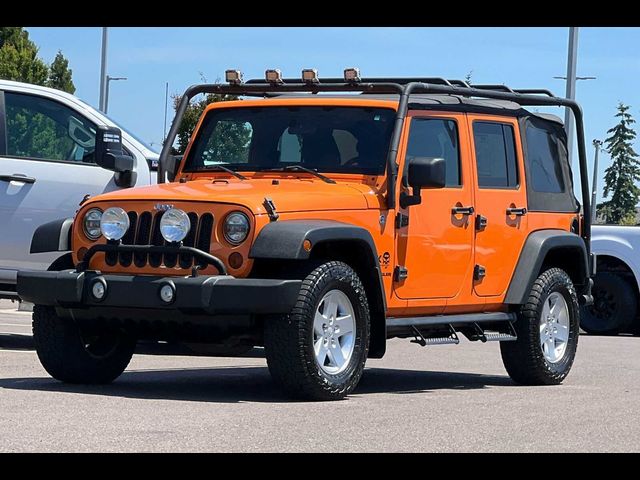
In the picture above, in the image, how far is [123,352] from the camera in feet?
34.0

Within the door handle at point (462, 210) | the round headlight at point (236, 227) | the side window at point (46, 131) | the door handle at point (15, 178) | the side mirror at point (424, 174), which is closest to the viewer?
the round headlight at point (236, 227)

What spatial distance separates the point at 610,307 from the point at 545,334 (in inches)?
289

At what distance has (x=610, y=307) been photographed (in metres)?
18.9

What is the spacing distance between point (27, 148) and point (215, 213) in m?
3.98

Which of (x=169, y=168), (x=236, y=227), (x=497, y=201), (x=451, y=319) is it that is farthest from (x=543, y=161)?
(x=236, y=227)

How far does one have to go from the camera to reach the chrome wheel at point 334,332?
9.38 metres

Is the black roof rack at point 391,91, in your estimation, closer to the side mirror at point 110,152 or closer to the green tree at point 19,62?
the side mirror at point 110,152

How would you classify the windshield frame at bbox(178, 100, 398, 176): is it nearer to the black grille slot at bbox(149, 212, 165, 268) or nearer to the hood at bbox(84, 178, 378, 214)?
the hood at bbox(84, 178, 378, 214)

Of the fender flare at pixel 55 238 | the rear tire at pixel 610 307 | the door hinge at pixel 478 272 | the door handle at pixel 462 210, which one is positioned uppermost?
the door handle at pixel 462 210

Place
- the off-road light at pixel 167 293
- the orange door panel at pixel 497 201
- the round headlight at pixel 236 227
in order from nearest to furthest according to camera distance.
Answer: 1. the off-road light at pixel 167 293
2. the round headlight at pixel 236 227
3. the orange door panel at pixel 497 201

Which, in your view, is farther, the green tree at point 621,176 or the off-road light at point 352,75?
the green tree at point 621,176

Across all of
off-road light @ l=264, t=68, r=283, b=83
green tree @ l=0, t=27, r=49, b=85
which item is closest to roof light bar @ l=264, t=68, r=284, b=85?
off-road light @ l=264, t=68, r=283, b=83

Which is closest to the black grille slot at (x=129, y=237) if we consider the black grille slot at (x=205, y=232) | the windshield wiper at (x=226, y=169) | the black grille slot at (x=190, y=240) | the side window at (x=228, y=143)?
the black grille slot at (x=190, y=240)

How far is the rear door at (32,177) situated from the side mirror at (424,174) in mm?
3491
